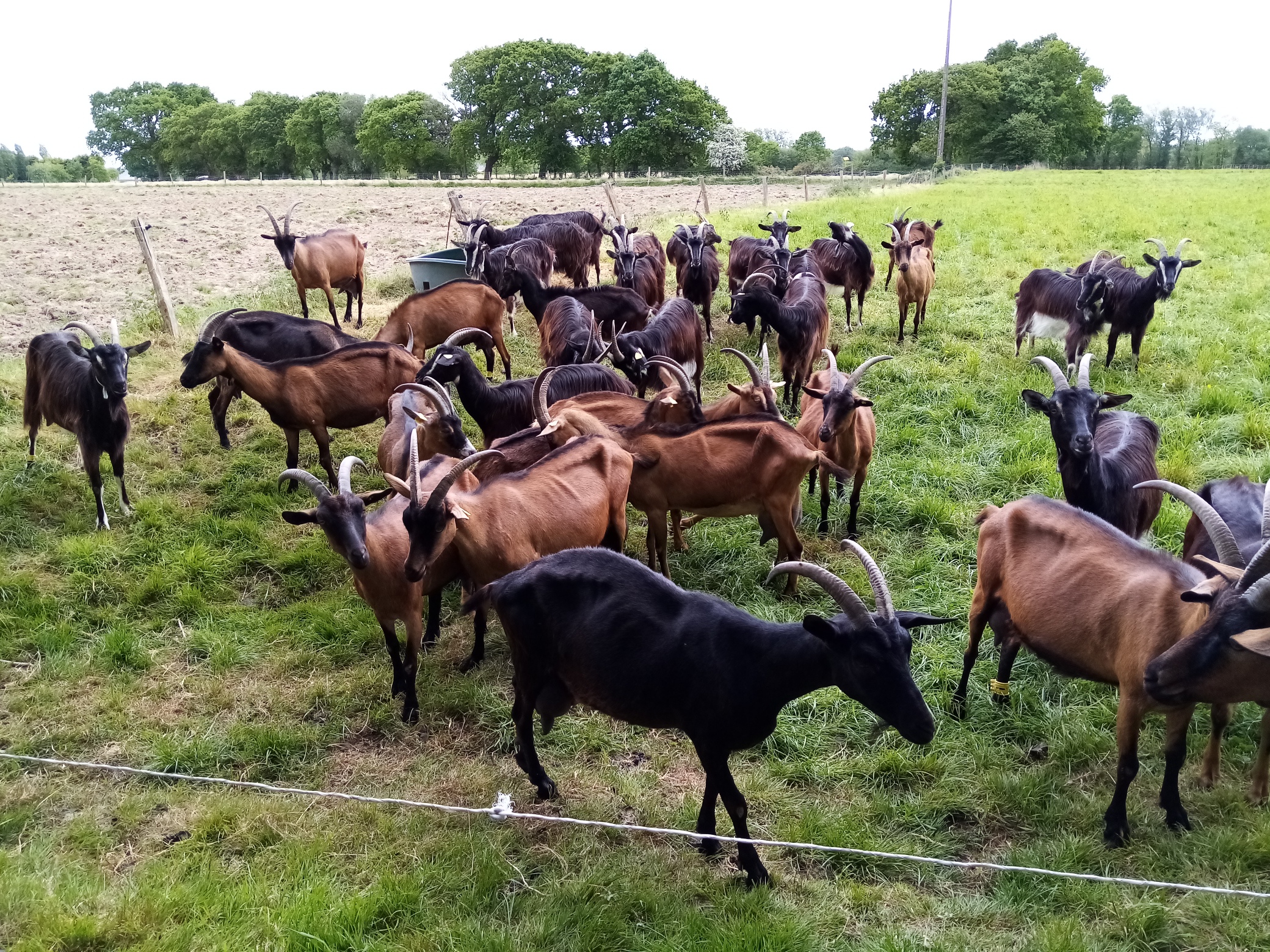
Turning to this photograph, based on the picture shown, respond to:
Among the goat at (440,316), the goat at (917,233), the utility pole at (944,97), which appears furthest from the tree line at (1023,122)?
the goat at (440,316)

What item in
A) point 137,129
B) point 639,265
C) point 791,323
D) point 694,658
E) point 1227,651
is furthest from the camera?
point 137,129

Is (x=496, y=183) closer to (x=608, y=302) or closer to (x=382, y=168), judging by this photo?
(x=382, y=168)

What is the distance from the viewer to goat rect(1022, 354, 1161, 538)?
17.2 ft

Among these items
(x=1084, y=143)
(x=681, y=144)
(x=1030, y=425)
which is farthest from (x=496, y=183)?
(x=1084, y=143)

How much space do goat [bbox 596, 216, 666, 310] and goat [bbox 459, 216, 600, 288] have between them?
2.53ft

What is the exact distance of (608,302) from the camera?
1038cm

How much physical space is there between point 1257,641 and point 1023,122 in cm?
7032

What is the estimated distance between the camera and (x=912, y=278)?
36.2 ft

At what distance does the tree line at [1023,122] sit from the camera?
62.9 meters

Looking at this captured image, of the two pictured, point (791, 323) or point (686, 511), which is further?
point (791, 323)

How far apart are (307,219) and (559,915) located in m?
23.8

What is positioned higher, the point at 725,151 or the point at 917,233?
the point at 725,151

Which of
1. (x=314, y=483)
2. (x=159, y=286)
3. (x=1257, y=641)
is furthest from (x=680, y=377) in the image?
(x=159, y=286)

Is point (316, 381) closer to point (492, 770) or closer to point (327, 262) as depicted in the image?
point (492, 770)
